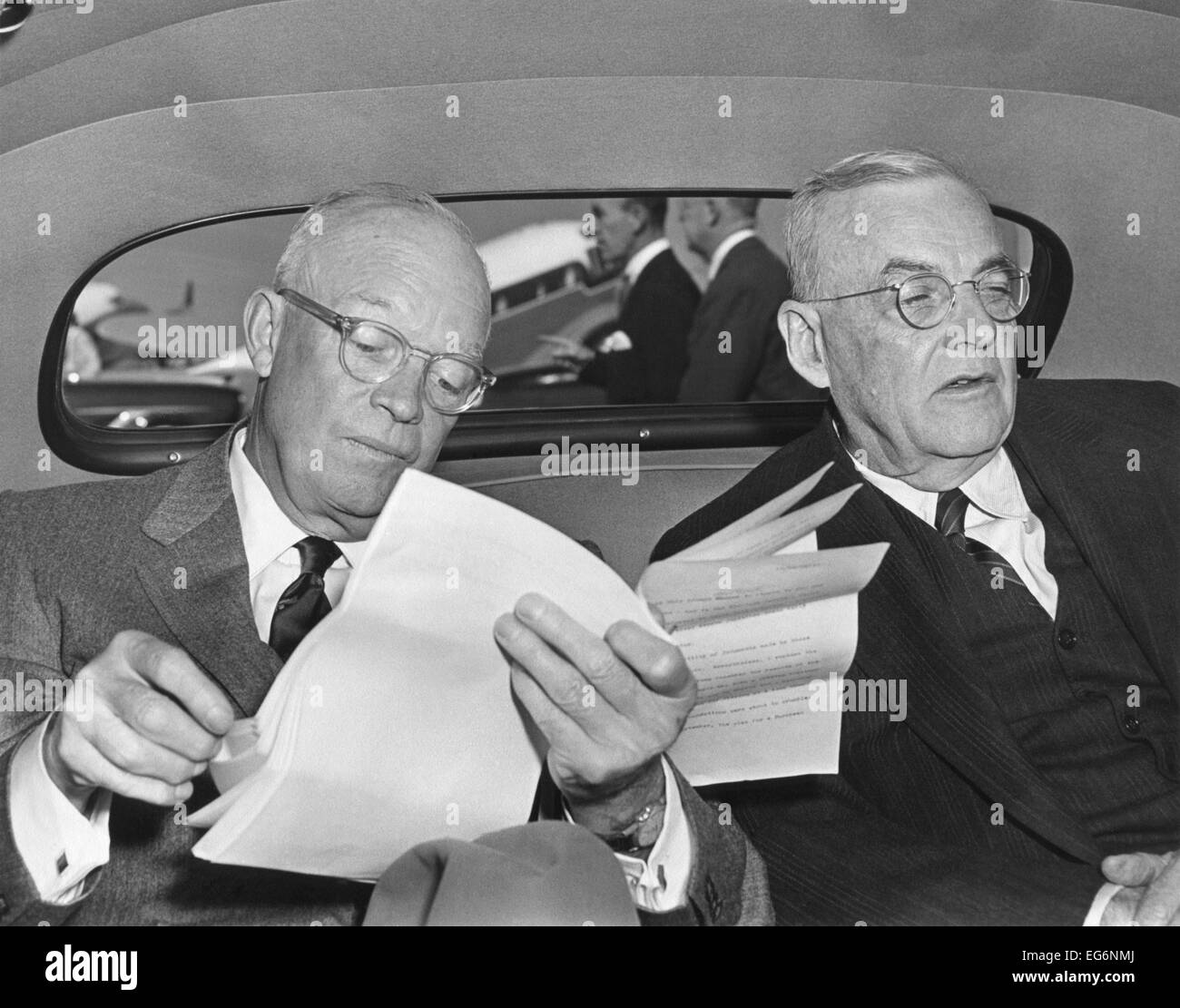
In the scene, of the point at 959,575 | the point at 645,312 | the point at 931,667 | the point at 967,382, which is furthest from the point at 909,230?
the point at 645,312

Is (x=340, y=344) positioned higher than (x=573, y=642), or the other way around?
(x=340, y=344)

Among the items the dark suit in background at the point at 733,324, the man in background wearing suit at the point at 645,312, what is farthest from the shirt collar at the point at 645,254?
the dark suit in background at the point at 733,324

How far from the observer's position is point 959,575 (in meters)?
1.76

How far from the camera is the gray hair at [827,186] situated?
1.86 metres

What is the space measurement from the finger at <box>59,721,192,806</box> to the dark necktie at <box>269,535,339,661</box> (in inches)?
15.6

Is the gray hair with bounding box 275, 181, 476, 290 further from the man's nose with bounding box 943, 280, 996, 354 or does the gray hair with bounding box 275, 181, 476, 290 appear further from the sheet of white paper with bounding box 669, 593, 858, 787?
the sheet of white paper with bounding box 669, 593, 858, 787

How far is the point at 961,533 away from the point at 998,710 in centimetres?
29

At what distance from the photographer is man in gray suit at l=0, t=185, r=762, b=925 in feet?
4.08

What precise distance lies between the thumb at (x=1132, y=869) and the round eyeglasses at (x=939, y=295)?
758mm

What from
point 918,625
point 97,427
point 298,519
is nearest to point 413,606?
point 298,519

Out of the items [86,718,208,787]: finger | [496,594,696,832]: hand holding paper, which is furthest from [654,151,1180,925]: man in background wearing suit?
[86,718,208,787]: finger

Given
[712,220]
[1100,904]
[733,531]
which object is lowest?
[1100,904]

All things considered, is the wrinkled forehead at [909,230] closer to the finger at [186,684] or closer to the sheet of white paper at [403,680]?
the sheet of white paper at [403,680]

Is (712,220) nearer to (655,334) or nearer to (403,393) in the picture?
(655,334)
